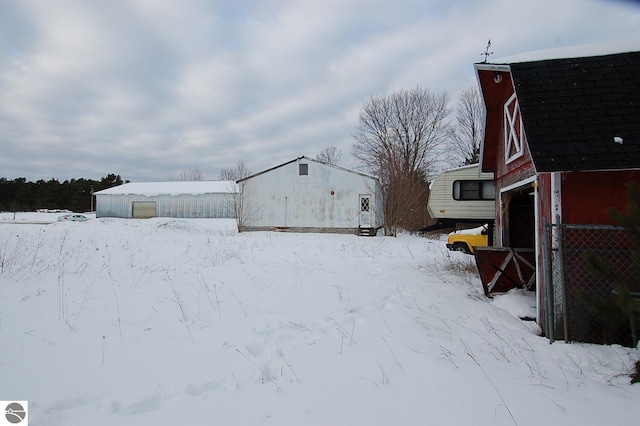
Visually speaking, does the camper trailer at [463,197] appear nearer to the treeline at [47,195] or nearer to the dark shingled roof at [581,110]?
the dark shingled roof at [581,110]

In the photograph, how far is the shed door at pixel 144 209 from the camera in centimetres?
3831

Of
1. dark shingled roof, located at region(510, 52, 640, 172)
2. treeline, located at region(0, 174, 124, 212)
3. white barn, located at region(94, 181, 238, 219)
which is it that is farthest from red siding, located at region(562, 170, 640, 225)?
treeline, located at region(0, 174, 124, 212)

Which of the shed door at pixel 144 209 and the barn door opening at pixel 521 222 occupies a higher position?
the shed door at pixel 144 209

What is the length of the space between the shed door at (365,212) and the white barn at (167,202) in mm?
18554

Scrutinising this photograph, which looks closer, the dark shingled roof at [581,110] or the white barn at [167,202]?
the dark shingled roof at [581,110]

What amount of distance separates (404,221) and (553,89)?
66.1 ft

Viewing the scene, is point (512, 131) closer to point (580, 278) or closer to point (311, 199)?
point (580, 278)

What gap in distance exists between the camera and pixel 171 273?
7.16 meters

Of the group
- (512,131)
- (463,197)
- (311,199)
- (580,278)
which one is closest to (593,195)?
(580,278)

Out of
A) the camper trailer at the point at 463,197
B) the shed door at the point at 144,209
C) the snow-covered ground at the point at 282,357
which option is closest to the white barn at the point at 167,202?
the shed door at the point at 144,209

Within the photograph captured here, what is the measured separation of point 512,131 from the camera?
6953 mm

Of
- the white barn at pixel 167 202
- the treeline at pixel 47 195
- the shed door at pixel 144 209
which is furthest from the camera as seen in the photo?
the treeline at pixel 47 195

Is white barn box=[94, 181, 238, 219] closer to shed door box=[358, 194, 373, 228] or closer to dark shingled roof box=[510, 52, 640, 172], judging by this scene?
shed door box=[358, 194, 373, 228]

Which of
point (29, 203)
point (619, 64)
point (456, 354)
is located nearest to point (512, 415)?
point (456, 354)
